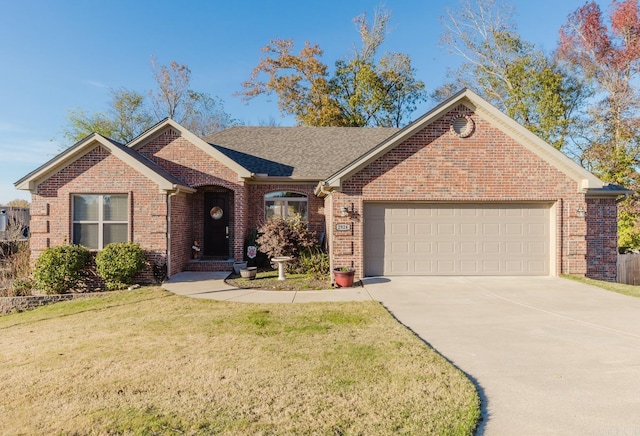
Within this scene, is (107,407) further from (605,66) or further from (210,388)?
(605,66)

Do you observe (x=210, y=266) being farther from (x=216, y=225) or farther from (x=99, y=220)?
→ (x=99, y=220)

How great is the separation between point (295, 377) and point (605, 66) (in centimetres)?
2639

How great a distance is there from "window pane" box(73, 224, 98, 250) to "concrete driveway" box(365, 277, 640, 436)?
8.28 m

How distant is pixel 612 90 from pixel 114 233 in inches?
1025

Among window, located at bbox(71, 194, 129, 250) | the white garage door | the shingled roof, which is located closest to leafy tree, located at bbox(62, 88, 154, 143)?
the shingled roof

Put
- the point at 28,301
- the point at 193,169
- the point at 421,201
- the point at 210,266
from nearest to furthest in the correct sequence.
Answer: the point at 28,301
the point at 421,201
the point at 210,266
the point at 193,169

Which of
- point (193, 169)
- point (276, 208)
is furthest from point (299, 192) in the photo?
point (193, 169)

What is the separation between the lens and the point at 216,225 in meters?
13.4

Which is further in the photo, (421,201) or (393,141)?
(421,201)

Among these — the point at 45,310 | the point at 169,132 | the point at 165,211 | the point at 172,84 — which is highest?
the point at 172,84

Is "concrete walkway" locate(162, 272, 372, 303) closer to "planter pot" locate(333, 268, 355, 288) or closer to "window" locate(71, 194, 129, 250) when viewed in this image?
"planter pot" locate(333, 268, 355, 288)

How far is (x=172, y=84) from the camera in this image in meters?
30.1

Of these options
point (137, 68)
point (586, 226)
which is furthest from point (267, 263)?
point (137, 68)

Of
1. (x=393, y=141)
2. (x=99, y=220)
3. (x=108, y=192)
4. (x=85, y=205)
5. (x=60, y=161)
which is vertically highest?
(x=393, y=141)
